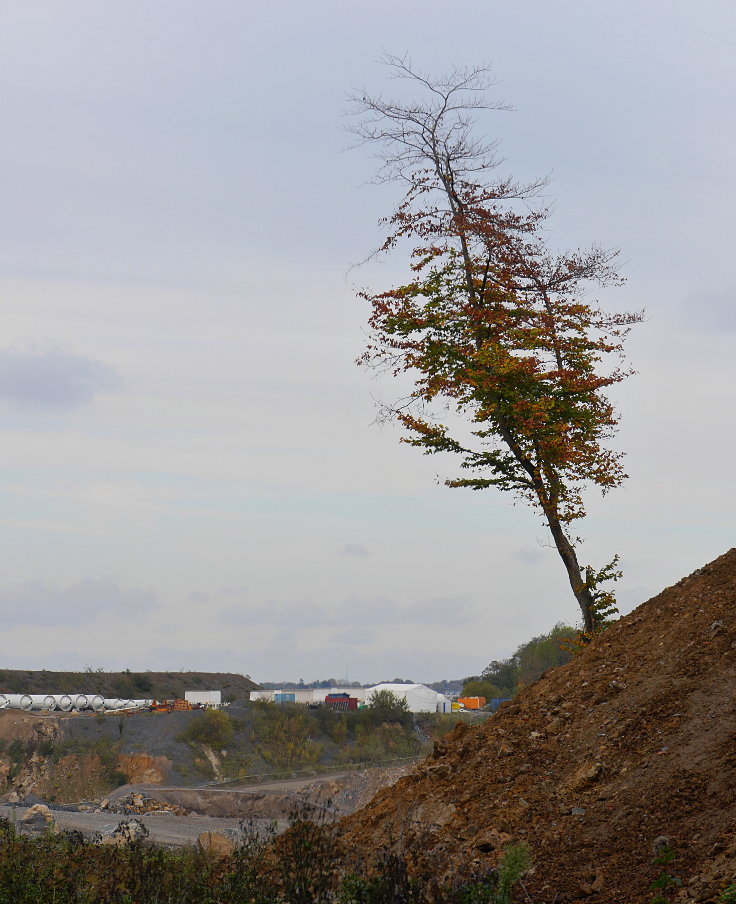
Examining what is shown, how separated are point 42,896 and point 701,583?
10937mm

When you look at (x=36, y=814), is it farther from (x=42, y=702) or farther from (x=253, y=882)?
(x=42, y=702)

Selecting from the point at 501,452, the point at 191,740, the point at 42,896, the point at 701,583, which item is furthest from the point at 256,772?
the point at 42,896

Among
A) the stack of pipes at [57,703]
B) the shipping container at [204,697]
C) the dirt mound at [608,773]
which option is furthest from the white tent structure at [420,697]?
the dirt mound at [608,773]

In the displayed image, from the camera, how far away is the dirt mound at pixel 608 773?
31.3 feet

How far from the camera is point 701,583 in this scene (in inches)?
615

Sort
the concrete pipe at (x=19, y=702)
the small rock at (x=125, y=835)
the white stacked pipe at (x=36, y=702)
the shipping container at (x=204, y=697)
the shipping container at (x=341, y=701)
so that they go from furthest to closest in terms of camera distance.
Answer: the shipping container at (x=204, y=697) < the shipping container at (x=341, y=701) < the white stacked pipe at (x=36, y=702) < the concrete pipe at (x=19, y=702) < the small rock at (x=125, y=835)

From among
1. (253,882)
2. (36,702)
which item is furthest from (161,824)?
(36,702)

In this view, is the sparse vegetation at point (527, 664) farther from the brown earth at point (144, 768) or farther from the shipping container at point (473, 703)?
the brown earth at point (144, 768)

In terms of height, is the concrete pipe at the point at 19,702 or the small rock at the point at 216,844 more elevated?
the concrete pipe at the point at 19,702

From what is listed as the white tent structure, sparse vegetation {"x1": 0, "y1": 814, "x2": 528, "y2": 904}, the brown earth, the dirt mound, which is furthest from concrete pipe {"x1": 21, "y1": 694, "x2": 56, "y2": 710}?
sparse vegetation {"x1": 0, "y1": 814, "x2": 528, "y2": 904}

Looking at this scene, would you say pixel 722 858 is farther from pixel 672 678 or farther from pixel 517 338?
pixel 517 338

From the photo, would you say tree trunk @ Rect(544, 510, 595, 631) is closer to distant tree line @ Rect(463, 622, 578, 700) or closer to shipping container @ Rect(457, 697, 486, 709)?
distant tree line @ Rect(463, 622, 578, 700)

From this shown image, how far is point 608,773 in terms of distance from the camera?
1153 cm

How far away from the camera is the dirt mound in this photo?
9.55 m
